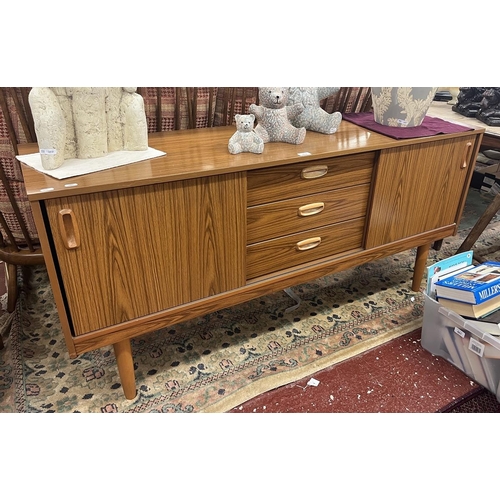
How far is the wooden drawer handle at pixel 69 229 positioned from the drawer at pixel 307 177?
0.46 meters

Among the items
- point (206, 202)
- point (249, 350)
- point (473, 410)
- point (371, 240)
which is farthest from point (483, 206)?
point (206, 202)

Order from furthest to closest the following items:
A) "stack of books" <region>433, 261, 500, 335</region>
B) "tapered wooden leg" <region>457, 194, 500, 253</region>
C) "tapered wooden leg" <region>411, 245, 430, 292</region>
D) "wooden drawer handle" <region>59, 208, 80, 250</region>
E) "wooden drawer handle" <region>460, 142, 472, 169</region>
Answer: "tapered wooden leg" <region>457, 194, 500, 253</region>
"tapered wooden leg" <region>411, 245, 430, 292</region>
"wooden drawer handle" <region>460, 142, 472, 169</region>
"stack of books" <region>433, 261, 500, 335</region>
"wooden drawer handle" <region>59, 208, 80, 250</region>

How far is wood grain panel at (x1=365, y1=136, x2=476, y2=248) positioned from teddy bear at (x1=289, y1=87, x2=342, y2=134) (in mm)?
196

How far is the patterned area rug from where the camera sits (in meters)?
1.28

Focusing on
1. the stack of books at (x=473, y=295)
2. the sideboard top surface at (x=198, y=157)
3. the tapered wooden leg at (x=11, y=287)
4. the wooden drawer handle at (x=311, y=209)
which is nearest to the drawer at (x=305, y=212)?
the wooden drawer handle at (x=311, y=209)

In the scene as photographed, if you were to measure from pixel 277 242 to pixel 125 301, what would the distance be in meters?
0.49

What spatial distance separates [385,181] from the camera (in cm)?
143

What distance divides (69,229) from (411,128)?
119 cm

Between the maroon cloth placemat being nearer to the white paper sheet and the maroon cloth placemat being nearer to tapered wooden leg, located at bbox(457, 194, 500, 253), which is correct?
tapered wooden leg, located at bbox(457, 194, 500, 253)

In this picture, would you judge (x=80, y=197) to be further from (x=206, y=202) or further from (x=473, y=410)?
(x=473, y=410)

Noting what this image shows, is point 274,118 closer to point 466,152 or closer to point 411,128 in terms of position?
point 411,128

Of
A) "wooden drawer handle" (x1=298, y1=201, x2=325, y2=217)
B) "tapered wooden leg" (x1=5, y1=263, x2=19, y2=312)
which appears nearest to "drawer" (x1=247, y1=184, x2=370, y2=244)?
"wooden drawer handle" (x1=298, y1=201, x2=325, y2=217)

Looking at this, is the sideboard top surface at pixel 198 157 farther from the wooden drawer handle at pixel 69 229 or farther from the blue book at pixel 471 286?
the blue book at pixel 471 286

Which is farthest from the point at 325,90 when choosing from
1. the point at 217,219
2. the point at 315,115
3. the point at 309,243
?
the point at 217,219
